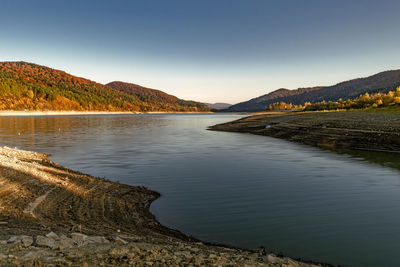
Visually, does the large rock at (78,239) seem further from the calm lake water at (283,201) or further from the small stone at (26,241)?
the calm lake water at (283,201)

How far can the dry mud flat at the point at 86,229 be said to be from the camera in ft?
20.5

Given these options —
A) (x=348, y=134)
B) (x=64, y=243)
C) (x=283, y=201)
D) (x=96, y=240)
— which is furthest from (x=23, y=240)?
(x=348, y=134)

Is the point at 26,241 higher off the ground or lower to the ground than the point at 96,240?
higher

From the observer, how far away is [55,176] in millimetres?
17312

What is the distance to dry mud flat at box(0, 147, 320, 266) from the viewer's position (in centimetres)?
625

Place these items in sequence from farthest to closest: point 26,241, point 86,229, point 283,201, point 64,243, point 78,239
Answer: point 283,201, point 86,229, point 78,239, point 64,243, point 26,241

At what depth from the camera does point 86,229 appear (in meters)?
9.36

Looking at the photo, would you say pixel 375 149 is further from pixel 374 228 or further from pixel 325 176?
pixel 374 228

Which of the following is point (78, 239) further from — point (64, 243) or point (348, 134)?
point (348, 134)

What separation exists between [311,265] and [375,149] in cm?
3246

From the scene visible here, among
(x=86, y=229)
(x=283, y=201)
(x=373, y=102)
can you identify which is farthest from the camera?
(x=373, y=102)

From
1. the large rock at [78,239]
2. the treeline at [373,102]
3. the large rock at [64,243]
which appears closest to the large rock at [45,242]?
the large rock at [64,243]

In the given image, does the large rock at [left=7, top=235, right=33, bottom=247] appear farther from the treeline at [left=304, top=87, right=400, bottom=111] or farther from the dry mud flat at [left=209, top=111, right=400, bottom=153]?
the treeline at [left=304, top=87, right=400, bottom=111]

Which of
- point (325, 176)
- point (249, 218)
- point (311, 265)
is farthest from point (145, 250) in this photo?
point (325, 176)
